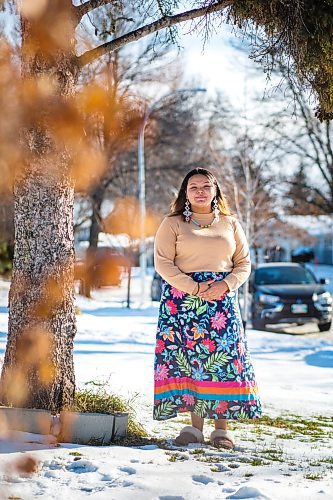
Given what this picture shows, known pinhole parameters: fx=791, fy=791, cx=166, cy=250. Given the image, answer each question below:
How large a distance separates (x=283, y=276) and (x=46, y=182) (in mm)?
14196

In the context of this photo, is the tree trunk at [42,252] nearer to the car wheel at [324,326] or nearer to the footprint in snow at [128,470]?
the footprint in snow at [128,470]

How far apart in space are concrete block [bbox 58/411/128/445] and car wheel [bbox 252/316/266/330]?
40.5 ft

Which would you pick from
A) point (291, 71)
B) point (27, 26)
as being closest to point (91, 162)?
point (27, 26)

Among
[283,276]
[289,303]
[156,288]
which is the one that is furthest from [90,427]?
[156,288]

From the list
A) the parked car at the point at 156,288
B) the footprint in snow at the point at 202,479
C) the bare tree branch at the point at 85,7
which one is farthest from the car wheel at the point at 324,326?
the footprint in snow at the point at 202,479

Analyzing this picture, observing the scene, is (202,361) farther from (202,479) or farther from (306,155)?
(306,155)

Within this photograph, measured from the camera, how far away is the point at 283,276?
18750 millimetres

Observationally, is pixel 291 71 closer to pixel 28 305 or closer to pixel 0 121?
pixel 0 121

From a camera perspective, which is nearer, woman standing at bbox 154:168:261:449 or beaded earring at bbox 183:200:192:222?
woman standing at bbox 154:168:261:449

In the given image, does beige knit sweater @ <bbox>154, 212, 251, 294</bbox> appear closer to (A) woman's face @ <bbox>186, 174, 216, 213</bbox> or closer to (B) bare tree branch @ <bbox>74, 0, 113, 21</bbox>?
(A) woman's face @ <bbox>186, 174, 216, 213</bbox>

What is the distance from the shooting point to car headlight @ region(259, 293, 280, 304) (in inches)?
672

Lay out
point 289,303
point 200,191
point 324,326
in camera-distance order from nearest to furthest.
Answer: point 200,191 < point 289,303 < point 324,326

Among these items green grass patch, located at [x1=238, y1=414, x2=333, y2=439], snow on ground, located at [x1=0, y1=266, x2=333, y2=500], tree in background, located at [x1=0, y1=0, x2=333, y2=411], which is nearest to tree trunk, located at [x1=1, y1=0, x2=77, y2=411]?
tree in background, located at [x1=0, y1=0, x2=333, y2=411]

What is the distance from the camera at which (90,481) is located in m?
3.89
